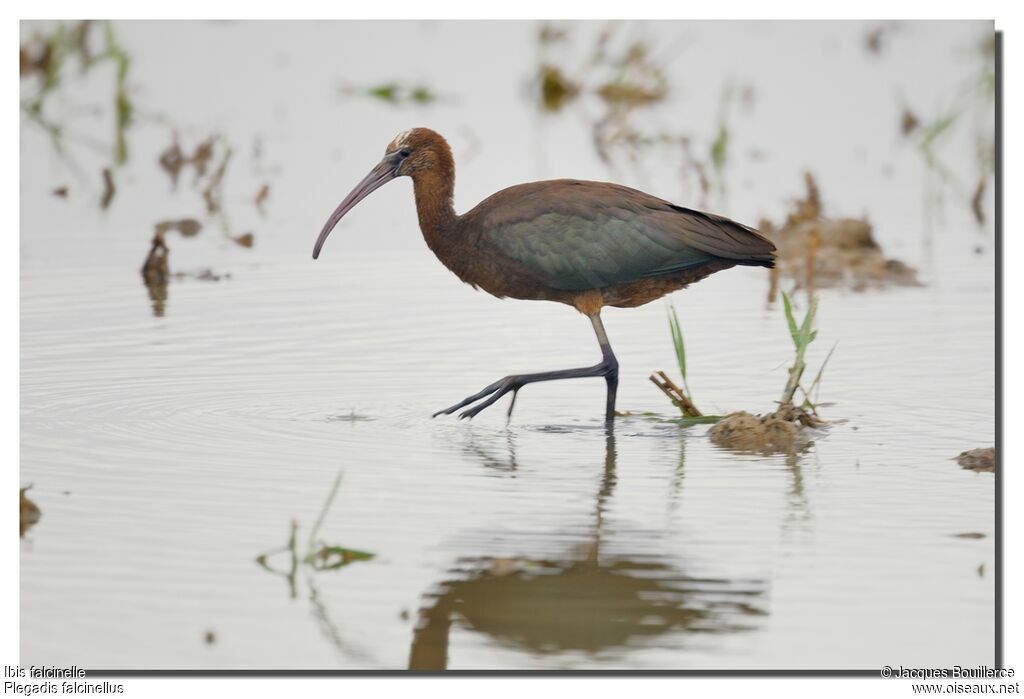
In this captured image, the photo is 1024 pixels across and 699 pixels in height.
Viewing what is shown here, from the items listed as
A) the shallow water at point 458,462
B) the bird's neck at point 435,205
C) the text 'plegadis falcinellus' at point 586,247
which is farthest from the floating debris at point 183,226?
the text 'plegadis falcinellus' at point 586,247

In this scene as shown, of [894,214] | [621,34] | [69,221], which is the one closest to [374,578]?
[69,221]

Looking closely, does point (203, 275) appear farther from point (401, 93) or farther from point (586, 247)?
point (401, 93)

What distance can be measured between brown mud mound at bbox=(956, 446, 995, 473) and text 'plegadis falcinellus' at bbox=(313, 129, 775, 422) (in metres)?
1.60

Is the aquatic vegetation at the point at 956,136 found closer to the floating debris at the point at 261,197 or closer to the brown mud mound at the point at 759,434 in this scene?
the floating debris at the point at 261,197

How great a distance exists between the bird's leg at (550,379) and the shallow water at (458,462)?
124 mm

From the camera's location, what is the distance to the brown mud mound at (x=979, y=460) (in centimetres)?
748

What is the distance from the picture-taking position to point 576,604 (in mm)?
5941

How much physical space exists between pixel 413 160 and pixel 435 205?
0.98ft

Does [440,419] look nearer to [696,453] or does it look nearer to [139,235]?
[696,453]

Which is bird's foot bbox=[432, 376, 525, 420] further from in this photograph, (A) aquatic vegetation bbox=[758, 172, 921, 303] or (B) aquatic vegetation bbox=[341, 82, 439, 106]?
(B) aquatic vegetation bbox=[341, 82, 439, 106]

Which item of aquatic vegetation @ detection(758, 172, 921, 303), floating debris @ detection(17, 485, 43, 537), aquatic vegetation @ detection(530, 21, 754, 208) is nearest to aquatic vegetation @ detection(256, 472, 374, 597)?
floating debris @ detection(17, 485, 43, 537)

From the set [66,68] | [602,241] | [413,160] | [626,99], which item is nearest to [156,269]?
[413,160]

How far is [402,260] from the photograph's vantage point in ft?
40.8

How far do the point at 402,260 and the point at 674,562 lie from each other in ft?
20.7
